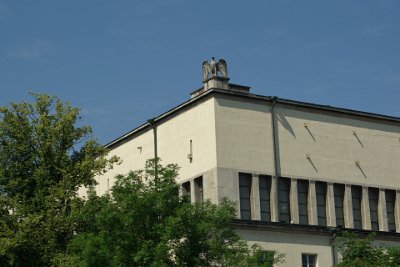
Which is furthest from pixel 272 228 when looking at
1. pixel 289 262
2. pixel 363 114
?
pixel 363 114

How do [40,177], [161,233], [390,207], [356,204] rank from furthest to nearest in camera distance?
[390,207], [356,204], [40,177], [161,233]

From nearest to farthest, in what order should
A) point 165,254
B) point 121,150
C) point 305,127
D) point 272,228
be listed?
point 165,254, point 272,228, point 305,127, point 121,150

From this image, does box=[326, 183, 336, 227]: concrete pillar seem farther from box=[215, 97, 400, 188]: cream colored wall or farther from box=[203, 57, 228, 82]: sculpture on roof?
box=[203, 57, 228, 82]: sculpture on roof

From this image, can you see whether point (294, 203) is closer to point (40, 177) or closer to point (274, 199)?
point (274, 199)

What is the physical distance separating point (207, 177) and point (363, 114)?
1137 cm

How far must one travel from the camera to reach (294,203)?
2084 inches

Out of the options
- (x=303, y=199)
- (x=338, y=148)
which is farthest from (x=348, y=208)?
(x=338, y=148)

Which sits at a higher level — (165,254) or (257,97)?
(257,97)

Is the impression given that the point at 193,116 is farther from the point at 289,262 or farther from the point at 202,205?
the point at 202,205

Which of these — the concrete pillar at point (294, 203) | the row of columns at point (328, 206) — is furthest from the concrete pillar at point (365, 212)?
the concrete pillar at point (294, 203)

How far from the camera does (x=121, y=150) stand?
198ft

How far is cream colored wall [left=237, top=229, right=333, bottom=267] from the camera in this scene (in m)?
50.3

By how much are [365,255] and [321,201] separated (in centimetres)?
624

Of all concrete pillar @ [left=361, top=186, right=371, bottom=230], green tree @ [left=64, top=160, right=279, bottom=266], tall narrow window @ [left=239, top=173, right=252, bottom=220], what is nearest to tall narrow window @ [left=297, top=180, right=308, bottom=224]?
tall narrow window @ [left=239, top=173, right=252, bottom=220]
